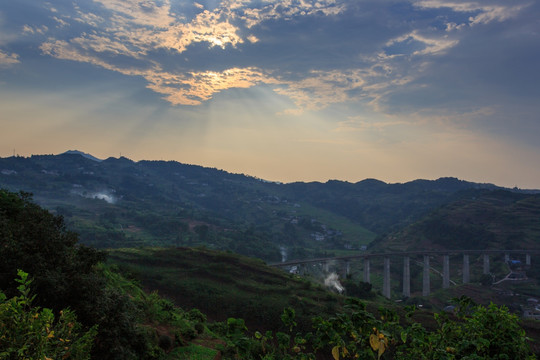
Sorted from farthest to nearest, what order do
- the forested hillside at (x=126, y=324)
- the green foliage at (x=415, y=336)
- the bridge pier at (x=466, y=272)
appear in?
the bridge pier at (x=466, y=272), the forested hillside at (x=126, y=324), the green foliage at (x=415, y=336)

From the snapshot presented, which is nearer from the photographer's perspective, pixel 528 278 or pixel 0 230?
pixel 0 230

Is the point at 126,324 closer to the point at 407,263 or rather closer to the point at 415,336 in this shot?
the point at 415,336

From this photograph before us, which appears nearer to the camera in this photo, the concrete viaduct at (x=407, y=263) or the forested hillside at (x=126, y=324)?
the forested hillside at (x=126, y=324)

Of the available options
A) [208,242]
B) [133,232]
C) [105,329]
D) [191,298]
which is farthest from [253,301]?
[133,232]

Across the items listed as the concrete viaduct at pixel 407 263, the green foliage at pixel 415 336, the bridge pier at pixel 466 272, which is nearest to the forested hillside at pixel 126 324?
the green foliage at pixel 415 336

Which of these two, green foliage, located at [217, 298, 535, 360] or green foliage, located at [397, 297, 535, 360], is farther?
green foliage, located at [397, 297, 535, 360]

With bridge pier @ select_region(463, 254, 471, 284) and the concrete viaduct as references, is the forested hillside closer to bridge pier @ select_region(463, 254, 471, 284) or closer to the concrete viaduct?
the concrete viaduct

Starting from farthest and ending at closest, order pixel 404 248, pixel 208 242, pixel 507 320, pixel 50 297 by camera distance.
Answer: pixel 404 248 → pixel 208 242 → pixel 50 297 → pixel 507 320

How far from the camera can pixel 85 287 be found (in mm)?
17172

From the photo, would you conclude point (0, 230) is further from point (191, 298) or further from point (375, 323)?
point (191, 298)

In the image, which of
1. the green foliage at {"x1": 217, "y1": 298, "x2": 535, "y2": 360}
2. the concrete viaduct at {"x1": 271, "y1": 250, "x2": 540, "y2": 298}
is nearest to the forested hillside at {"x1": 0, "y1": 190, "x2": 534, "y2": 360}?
the green foliage at {"x1": 217, "y1": 298, "x2": 535, "y2": 360}

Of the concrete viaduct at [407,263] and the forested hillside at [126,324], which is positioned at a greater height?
the forested hillside at [126,324]

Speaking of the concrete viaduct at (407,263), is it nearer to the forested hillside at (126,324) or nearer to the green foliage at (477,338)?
the forested hillside at (126,324)

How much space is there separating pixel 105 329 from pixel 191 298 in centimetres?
4259
